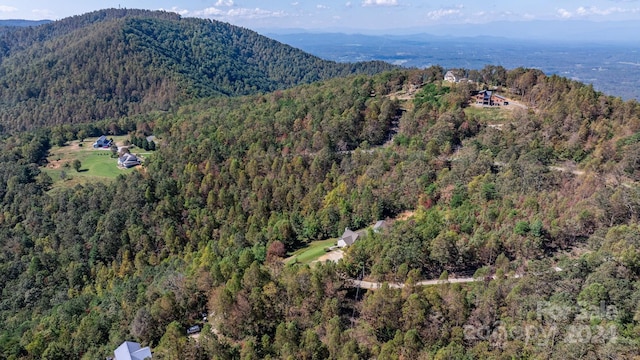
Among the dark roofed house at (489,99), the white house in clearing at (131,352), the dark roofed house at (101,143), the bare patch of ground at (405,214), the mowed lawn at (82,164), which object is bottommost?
the white house in clearing at (131,352)

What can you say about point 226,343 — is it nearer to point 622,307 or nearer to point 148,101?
point 622,307

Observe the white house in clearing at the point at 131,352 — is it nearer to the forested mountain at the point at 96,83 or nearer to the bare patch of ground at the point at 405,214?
the bare patch of ground at the point at 405,214

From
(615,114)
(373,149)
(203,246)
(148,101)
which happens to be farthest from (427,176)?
(148,101)

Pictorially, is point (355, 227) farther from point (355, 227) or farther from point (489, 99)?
point (489, 99)

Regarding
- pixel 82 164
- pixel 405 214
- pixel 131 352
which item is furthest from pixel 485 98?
pixel 82 164

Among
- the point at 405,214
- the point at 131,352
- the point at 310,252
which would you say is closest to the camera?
the point at 131,352

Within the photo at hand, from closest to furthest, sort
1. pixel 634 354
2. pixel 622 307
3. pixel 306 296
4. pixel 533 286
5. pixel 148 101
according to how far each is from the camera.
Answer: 1. pixel 634 354
2. pixel 622 307
3. pixel 533 286
4. pixel 306 296
5. pixel 148 101

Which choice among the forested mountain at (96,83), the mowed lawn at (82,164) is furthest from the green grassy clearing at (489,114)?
the forested mountain at (96,83)
